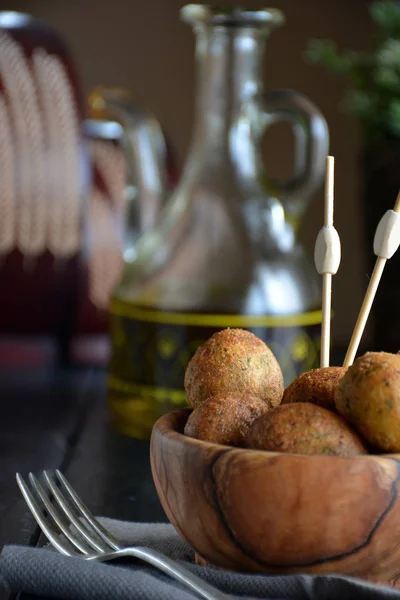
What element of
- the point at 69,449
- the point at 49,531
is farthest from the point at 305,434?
the point at 69,449

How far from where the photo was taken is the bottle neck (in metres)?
0.72

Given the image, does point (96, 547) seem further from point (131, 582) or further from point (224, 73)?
point (224, 73)

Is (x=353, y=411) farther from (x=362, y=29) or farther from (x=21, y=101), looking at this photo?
(x=362, y=29)

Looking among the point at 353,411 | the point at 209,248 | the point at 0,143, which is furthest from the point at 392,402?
the point at 0,143

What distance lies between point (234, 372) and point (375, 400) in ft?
0.26

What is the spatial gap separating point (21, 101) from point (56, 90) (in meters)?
0.04

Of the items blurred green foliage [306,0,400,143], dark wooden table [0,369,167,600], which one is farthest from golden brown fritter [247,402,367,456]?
blurred green foliage [306,0,400,143]

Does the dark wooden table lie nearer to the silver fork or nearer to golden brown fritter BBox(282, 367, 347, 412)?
the silver fork

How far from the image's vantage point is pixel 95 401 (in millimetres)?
899

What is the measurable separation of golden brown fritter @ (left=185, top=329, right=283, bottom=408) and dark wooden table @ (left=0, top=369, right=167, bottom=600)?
122mm

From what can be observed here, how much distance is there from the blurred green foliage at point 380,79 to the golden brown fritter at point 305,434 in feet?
2.07

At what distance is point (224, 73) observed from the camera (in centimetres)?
72

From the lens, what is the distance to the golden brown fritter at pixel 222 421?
0.38 m

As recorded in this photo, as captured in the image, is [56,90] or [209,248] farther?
[56,90]
